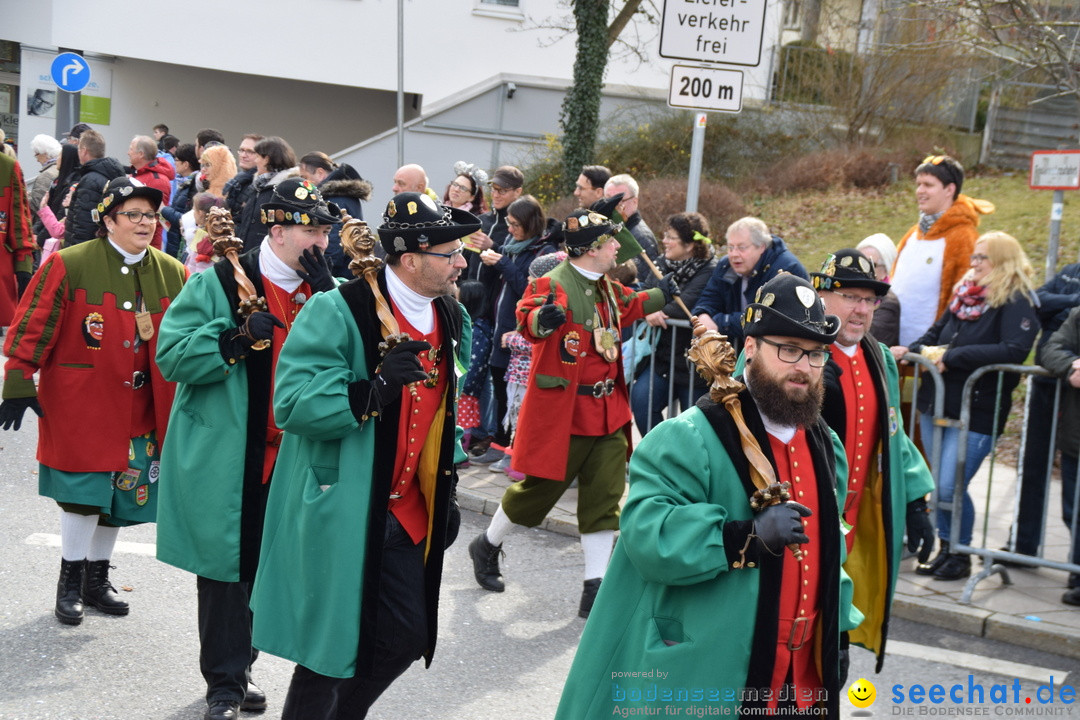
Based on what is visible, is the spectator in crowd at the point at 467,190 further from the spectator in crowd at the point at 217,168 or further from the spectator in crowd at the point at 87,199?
the spectator in crowd at the point at 87,199

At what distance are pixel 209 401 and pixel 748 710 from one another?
247 cm

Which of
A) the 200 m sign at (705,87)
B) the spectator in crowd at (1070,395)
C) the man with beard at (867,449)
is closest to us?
the man with beard at (867,449)

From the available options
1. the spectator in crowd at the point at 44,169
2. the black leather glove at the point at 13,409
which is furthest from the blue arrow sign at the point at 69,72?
the black leather glove at the point at 13,409

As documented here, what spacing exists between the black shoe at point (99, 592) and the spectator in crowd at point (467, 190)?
4599mm

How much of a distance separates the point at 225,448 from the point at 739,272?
3596mm

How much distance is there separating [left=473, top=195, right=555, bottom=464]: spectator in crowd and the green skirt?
3.28 metres

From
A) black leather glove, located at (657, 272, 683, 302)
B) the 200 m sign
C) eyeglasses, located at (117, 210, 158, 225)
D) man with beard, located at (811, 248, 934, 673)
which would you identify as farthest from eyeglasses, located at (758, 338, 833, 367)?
the 200 m sign

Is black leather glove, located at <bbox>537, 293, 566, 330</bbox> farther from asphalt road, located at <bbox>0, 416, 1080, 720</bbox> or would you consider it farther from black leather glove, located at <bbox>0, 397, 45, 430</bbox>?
black leather glove, located at <bbox>0, 397, 45, 430</bbox>

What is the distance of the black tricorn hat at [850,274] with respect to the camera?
4652mm

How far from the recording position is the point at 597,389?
20.8 feet

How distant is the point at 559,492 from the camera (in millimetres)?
6398

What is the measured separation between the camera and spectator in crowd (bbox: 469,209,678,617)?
6227 mm

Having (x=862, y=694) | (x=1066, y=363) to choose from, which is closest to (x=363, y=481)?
(x=862, y=694)

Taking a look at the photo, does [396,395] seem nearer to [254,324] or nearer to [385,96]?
[254,324]
